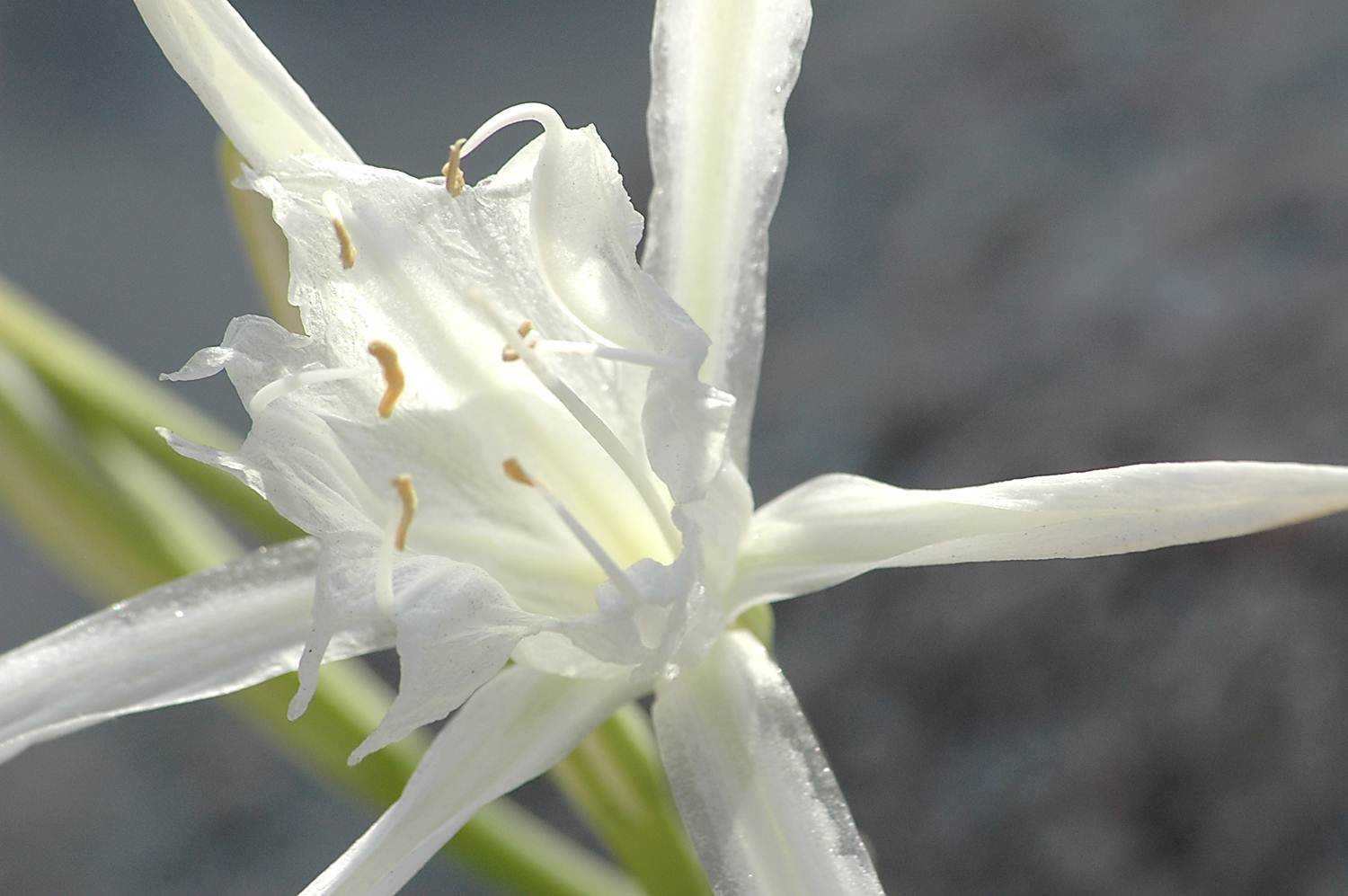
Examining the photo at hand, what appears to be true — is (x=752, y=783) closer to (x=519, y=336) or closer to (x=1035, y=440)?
(x=519, y=336)

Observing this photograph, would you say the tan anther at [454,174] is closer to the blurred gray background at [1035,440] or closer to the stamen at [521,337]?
the stamen at [521,337]

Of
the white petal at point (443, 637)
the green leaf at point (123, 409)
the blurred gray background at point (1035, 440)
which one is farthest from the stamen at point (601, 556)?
the blurred gray background at point (1035, 440)

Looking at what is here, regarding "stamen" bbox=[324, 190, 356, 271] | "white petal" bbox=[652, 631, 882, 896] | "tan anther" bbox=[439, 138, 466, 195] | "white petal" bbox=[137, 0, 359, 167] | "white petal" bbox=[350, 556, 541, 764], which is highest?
"white petal" bbox=[137, 0, 359, 167]

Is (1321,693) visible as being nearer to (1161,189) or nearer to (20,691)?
(1161,189)

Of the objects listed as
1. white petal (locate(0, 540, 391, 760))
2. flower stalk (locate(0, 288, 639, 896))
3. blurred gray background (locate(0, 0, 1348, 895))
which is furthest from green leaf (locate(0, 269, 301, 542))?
blurred gray background (locate(0, 0, 1348, 895))

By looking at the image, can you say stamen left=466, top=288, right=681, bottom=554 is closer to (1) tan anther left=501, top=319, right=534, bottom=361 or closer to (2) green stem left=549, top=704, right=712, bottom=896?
(1) tan anther left=501, top=319, right=534, bottom=361
